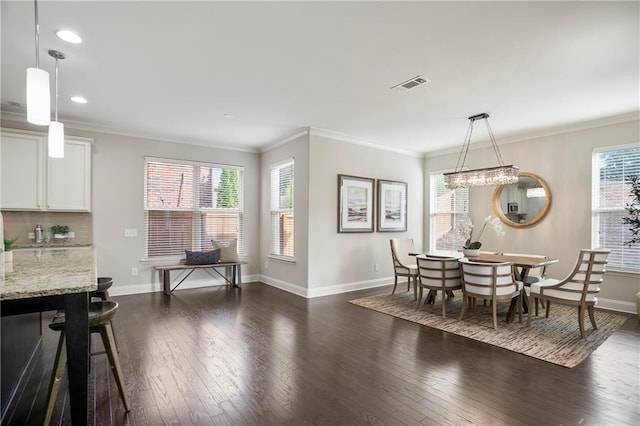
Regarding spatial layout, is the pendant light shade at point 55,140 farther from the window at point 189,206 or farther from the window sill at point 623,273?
the window sill at point 623,273

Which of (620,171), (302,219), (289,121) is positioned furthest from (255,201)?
(620,171)

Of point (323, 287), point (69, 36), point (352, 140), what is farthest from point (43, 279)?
point (352, 140)

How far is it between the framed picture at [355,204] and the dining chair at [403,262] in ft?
2.11

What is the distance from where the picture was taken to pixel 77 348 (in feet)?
5.32

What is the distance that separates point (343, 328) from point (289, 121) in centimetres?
307

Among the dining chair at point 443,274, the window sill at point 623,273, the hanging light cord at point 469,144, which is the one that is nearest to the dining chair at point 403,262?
the dining chair at point 443,274

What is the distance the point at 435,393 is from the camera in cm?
238

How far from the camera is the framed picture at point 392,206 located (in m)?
6.36

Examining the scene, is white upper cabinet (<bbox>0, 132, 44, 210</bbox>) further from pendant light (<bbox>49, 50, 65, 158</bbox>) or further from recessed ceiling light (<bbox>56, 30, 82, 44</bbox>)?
recessed ceiling light (<bbox>56, 30, 82, 44</bbox>)

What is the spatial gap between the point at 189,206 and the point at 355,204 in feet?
10.1

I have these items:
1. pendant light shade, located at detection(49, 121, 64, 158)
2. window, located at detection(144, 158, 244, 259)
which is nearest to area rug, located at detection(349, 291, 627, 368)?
window, located at detection(144, 158, 244, 259)

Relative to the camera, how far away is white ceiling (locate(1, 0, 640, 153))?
7.88 feet

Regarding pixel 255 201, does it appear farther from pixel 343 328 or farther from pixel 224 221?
pixel 343 328

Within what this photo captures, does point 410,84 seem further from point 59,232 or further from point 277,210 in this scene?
point 59,232
